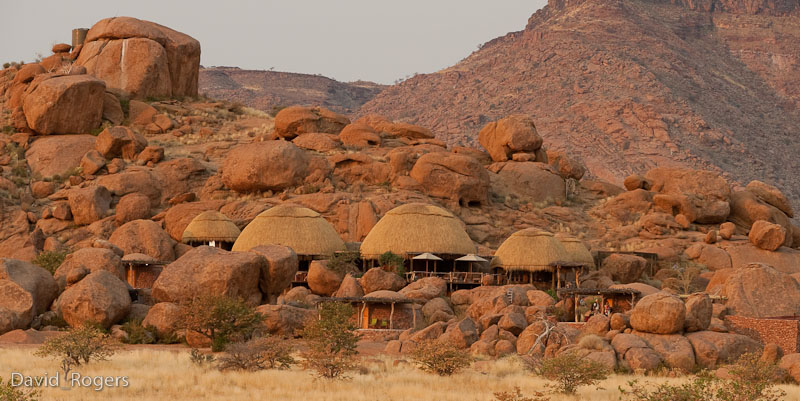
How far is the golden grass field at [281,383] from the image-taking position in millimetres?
20875

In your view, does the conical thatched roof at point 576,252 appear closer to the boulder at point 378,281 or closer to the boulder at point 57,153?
the boulder at point 378,281

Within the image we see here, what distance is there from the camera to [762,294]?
33.2m

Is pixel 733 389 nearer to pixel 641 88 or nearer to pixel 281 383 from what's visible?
pixel 281 383

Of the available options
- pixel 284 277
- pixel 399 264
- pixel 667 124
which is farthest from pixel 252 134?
pixel 667 124

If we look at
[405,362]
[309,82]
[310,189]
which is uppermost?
[309,82]

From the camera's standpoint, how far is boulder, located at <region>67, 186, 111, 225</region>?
5003 centimetres

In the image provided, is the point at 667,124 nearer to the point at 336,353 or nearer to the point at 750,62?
the point at 750,62

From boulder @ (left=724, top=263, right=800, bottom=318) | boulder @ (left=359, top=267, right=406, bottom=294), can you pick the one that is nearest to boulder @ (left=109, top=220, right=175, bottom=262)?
boulder @ (left=359, top=267, right=406, bottom=294)

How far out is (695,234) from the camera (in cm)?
5331

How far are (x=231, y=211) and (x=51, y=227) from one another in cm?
862

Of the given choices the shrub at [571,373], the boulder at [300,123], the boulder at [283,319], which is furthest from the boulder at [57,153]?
the shrub at [571,373]

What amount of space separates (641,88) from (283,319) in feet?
288

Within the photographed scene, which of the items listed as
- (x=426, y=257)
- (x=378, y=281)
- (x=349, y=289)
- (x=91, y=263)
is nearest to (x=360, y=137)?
(x=426, y=257)

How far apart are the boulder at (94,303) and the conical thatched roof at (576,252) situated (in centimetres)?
2031
